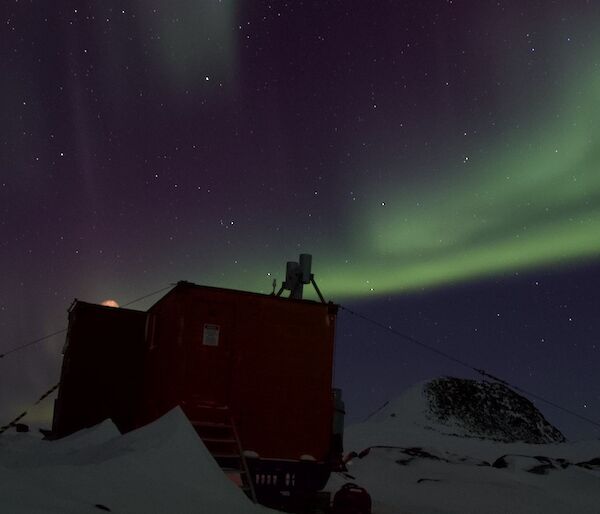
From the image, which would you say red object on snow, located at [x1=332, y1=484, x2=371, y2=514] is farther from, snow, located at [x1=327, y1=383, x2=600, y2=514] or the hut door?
the hut door

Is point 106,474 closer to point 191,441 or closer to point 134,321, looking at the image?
point 191,441

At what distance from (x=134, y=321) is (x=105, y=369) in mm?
1325

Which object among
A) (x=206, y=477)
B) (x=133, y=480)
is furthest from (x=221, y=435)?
(x=133, y=480)

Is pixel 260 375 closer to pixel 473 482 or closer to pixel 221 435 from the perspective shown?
pixel 221 435

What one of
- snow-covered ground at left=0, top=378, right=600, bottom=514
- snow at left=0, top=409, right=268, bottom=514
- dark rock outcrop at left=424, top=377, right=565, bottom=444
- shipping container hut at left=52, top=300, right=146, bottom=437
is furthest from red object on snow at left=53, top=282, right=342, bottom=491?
dark rock outcrop at left=424, top=377, right=565, bottom=444

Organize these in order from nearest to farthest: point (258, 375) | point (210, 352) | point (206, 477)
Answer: point (206, 477) < point (210, 352) < point (258, 375)

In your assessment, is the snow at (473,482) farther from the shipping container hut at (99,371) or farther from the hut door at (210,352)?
the shipping container hut at (99,371)

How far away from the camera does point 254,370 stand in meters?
12.1

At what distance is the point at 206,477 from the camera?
8234 mm

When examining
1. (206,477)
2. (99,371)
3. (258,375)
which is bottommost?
(206,477)

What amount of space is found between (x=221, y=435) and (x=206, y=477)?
129 inches

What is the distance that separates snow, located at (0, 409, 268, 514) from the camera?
5.95 m

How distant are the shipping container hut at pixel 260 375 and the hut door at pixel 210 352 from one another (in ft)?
0.06

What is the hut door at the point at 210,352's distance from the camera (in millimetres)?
11812
